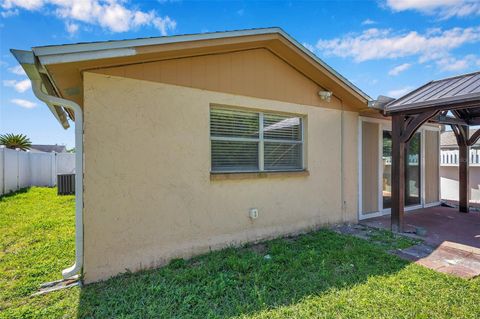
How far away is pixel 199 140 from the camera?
15.4 ft

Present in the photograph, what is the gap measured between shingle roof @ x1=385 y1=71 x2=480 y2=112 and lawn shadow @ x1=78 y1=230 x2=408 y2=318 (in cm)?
321

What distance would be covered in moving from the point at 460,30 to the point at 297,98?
7212mm

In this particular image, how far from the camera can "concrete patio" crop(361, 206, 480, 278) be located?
166 inches

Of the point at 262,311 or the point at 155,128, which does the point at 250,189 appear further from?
the point at 262,311

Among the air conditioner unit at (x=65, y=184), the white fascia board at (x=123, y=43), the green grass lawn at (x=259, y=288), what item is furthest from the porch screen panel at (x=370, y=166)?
the air conditioner unit at (x=65, y=184)

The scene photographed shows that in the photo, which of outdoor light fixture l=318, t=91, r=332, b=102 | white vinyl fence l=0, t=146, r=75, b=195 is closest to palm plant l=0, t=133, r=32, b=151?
white vinyl fence l=0, t=146, r=75, b=195

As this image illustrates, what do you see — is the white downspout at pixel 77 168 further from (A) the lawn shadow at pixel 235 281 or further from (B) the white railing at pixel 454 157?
(B) the white railing at pixel 454 157

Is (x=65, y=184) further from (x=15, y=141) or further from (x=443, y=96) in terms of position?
(x=443, y=96)

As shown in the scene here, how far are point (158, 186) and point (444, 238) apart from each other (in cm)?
611

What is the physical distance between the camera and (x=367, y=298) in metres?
3.18

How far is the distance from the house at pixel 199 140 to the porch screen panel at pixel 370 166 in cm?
17

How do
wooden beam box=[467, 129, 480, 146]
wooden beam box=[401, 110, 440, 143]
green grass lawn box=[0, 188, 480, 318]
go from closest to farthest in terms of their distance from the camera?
green grass lawn box=[0, 188, 480, 318], wooden beam box=[401, 110, 440, 143], wooden beam box=[467, 129, 480, 146]

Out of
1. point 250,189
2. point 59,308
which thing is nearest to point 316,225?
point 250,189

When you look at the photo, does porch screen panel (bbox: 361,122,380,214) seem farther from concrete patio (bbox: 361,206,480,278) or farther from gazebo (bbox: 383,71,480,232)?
gazebo (bbox: 383,71,480,232)
